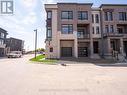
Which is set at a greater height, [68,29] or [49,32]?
[68,29]

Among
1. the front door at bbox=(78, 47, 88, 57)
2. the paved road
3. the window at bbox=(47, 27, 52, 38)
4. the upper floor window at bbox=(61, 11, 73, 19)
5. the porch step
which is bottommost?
the paved road

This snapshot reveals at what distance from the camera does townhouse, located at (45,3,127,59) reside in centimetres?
3509

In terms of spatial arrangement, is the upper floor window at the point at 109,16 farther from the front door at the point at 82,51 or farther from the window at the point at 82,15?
the front door at the point at 82,51

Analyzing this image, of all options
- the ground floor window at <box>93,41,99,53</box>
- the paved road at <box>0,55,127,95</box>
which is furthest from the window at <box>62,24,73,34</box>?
the paved road at <box>0,55,127,95</box>

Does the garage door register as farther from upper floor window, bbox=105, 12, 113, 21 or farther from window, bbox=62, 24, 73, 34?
upper floor window, bbox=105, 12, 113, 21

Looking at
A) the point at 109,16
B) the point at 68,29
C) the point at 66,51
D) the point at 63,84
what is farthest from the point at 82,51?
the point at 63,84

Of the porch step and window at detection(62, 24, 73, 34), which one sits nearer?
window at detection(62, 24, 73, 34)

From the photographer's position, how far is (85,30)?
3800 centimetres

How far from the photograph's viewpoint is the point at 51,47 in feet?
116

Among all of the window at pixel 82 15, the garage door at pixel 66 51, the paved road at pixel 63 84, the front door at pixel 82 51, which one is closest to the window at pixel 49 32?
the garage door at pixel 66 51

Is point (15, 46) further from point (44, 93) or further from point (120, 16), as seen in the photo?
point (44, 93)

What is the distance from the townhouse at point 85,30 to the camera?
3509cm

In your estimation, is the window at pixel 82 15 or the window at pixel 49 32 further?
the window at pixel 82 15

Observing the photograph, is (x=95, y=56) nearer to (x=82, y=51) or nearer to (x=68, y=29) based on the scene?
(x=82, y=51)
